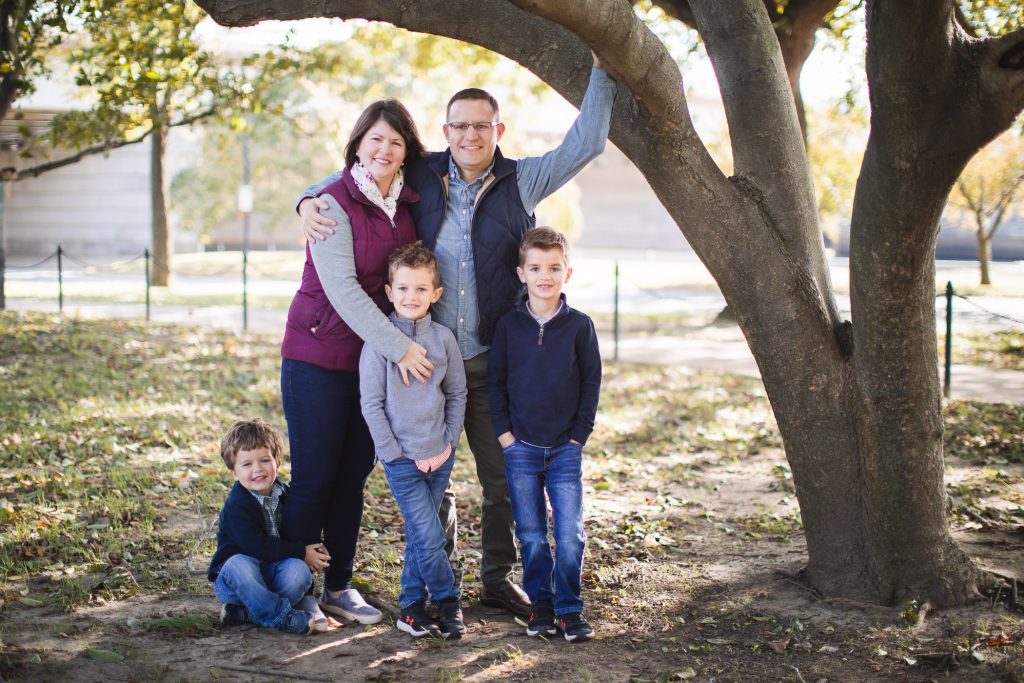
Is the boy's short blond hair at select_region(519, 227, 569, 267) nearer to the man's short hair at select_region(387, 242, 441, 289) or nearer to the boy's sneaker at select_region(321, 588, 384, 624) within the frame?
the man's short hair at select_region(387, 242, 441, 289)

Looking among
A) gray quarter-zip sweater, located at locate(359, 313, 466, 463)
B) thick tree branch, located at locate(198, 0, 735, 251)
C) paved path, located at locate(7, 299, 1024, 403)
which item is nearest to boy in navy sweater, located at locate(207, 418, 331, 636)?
gray quarter-zip sweater, located at locate(359, 313, 466, 463)

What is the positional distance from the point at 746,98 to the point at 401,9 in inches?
65.8

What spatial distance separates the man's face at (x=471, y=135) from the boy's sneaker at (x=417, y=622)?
1964 millimetres

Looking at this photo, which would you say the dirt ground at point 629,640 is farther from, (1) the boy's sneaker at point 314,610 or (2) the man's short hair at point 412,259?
(2) the man's short hair at point 412,259

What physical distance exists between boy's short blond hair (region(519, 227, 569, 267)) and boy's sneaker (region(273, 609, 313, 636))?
1844 mm

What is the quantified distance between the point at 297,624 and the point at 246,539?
1.44ft

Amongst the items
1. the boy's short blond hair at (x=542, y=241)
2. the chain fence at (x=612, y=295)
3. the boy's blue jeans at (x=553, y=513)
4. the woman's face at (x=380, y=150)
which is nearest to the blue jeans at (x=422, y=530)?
the boy's blue jeans at (x=553, y=513)

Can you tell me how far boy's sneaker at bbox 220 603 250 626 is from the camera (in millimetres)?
4090

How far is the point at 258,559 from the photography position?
409 centimetres

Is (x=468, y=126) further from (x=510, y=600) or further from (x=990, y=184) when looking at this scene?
(x=990, y=184)

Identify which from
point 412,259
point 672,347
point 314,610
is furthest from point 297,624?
point 672,347

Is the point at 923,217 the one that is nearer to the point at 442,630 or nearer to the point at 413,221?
the point at 413,221

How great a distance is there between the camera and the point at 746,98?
428 cm

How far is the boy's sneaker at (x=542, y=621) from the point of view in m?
4.00
